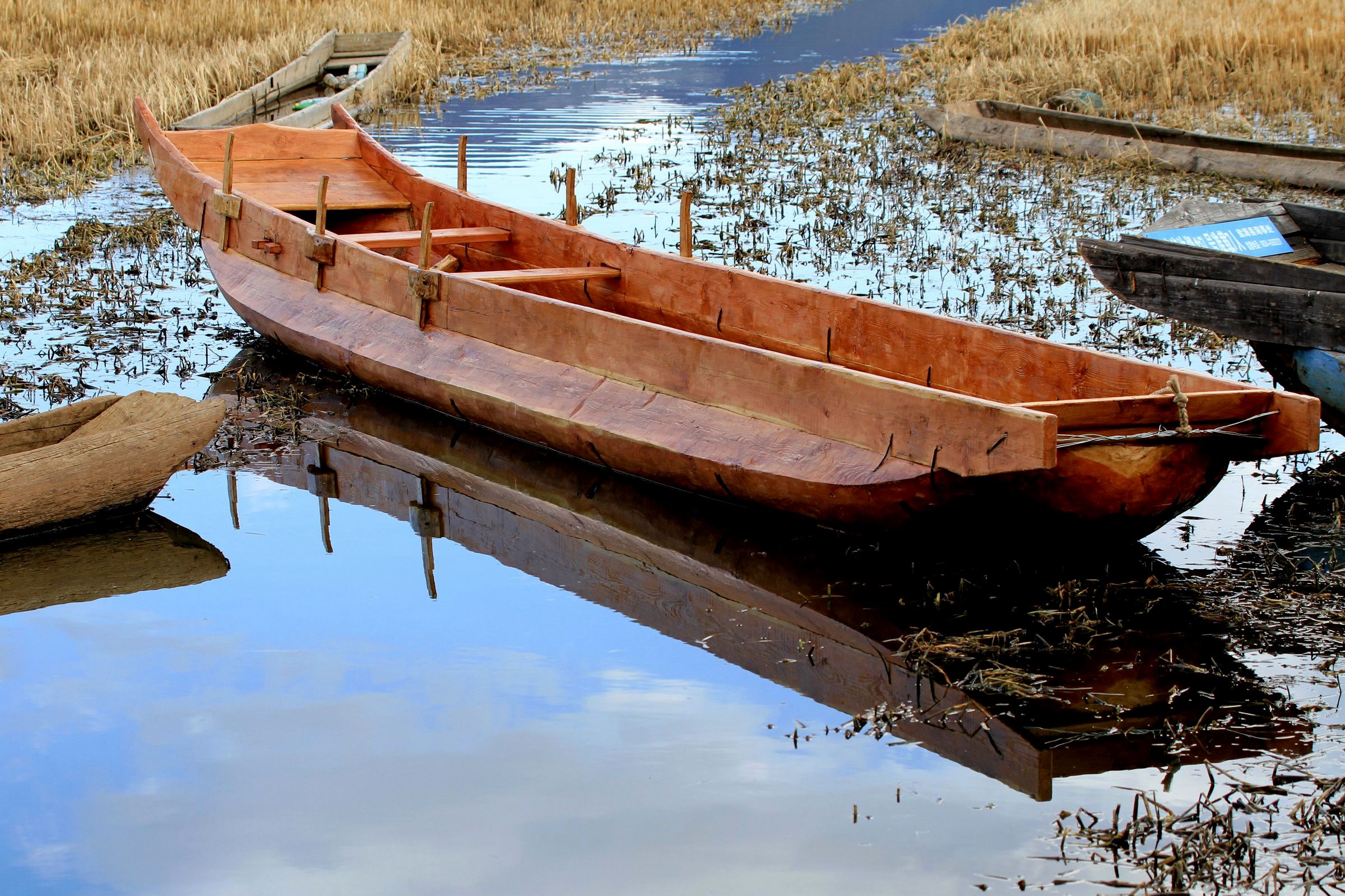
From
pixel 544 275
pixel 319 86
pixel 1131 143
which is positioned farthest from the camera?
pixel 319 86

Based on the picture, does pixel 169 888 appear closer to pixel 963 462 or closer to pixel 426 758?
pixel 426 758

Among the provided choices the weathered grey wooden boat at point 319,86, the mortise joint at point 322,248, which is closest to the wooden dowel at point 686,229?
the mortise joint at point 322,248

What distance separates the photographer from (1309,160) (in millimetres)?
12070

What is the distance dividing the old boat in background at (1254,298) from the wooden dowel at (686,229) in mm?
1920

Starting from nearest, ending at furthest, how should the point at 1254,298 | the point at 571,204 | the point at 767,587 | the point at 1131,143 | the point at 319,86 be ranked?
the point at 767,587, the point at 1254,298, the point at 571,204, the point at 1131,143, the point at 319,86

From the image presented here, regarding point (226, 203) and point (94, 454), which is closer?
point (94, 454)

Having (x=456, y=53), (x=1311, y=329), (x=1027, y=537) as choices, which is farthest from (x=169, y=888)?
(x=456, y=53)

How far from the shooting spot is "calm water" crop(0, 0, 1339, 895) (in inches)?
145

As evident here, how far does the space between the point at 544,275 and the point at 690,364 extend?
169 cm

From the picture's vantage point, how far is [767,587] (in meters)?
5.33

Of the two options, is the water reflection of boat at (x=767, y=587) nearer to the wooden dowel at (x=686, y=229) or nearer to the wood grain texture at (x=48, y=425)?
the wood grain texture at (x=48, y=425)

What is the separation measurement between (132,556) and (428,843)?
99.8 inches

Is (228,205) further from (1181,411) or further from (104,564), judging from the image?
(1181,411)

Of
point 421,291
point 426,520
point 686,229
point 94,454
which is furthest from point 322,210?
point 94,454
